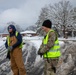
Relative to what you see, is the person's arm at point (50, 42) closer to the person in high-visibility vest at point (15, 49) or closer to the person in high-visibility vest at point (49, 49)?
the person in high-visibility vest at point (49, 49)

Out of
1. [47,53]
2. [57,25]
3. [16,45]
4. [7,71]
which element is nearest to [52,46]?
[47,53]

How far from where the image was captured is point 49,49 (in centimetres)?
737

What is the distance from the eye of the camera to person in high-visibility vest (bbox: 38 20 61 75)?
A: 7348 millimetres

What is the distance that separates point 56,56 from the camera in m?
7.47

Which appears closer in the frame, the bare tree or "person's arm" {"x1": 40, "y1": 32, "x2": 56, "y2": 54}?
"person's arm" {"x1": 40, "y1": 32, "x2": 56, "y2": 54}

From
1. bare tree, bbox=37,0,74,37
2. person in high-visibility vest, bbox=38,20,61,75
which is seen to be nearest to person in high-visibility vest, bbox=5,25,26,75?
person in high-visibility vest, bbox=38,20,61,75

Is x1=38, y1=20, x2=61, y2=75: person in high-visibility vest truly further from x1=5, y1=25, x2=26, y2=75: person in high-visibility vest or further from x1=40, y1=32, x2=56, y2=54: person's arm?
x1=5, y1=25, x2=26, y2=75: person in high-visibility vest

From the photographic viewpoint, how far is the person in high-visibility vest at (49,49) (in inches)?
289

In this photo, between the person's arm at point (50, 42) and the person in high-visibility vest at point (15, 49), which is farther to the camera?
the person in high-visibility vest at point (15, 49)

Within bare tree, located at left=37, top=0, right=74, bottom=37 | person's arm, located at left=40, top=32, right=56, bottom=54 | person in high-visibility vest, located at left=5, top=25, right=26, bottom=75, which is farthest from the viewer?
bare tree, located at left=37, top=0, right=74, bottom=37

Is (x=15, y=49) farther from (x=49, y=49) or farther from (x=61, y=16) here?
(x=61, y=16)

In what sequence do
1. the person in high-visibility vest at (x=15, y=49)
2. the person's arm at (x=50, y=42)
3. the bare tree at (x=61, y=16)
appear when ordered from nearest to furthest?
the person's arm at (x=50, y=42)
the person in high-visibility vest at (x=15, y=49)
the bare tree at (x=61, y=16)

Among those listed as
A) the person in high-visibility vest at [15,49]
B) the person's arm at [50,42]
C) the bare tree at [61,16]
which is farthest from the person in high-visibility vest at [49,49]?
the bare tree at [61,16]

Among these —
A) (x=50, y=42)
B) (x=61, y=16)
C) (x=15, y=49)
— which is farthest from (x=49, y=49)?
(x=61, y=16)
